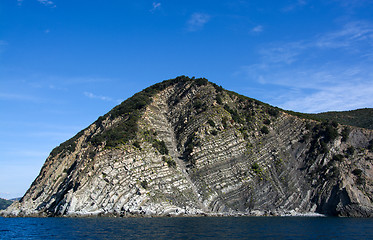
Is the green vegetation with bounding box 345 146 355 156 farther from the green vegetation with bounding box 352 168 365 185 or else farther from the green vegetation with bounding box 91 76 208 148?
the green vegetation with bounding box 91 76 208 148

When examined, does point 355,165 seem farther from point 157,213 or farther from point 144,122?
point 144,122

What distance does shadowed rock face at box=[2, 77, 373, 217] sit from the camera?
60.4m

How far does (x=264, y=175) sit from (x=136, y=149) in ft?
100

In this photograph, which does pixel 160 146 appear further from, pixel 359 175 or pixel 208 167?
pixel 359 175

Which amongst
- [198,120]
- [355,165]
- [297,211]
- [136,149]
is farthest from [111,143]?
[355,165]

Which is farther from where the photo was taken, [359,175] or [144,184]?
Result: [359,175]

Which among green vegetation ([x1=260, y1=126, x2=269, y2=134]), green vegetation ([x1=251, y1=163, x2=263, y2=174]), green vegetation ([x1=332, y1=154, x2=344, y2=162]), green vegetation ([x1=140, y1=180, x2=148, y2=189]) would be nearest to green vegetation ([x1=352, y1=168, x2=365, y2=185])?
green vegetation ([x1=332, y1=154, x2=344, y2=162])

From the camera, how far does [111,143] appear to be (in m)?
68.2

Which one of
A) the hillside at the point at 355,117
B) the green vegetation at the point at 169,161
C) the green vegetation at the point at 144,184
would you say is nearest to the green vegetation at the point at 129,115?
the green vegetation at the point at 169,161

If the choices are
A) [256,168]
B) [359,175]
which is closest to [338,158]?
[359,175]

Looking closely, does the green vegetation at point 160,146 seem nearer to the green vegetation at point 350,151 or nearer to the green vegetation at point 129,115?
the green vegetation at point 129,115

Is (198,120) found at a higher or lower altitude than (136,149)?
higher

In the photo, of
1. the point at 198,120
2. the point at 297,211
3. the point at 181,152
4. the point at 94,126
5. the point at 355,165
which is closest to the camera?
the point at 297,211

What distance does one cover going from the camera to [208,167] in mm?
70812
